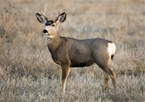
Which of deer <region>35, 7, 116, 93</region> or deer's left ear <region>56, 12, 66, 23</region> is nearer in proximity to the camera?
deer <region>35, 7, 116, 93</region>

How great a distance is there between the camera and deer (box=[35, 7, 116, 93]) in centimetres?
552

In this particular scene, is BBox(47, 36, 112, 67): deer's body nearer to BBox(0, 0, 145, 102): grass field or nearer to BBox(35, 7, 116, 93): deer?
BBox(35, 7, 116, 93): deer

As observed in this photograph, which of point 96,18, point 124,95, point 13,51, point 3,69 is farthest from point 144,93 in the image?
point 96,18

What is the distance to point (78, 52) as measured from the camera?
18.9ft

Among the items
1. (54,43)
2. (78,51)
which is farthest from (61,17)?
(78,51)

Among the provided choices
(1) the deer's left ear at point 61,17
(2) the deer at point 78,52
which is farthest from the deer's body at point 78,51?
(1) the deer's left ear at point 61,17

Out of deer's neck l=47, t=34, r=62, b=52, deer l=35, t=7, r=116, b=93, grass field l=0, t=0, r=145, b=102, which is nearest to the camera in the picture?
grass field l=0, t=0, r=145, b=102

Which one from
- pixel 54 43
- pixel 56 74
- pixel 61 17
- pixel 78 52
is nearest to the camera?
pixel 78 52

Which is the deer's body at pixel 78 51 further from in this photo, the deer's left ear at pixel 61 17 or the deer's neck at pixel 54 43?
the deer's left ear at pixel 61 17

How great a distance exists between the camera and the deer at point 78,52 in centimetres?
552

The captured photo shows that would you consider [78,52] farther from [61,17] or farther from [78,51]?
[61,17]

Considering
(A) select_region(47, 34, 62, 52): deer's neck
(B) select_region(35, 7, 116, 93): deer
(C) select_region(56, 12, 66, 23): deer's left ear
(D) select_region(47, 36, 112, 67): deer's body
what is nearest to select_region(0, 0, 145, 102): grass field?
(B) select_region(35, 7, 116, 93): deer

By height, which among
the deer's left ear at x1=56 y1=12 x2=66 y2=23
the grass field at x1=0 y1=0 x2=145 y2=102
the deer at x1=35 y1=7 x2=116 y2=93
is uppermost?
the deer's left ear at x1=56 y1=12 x2=66 y2=23

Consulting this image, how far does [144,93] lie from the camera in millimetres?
5168
